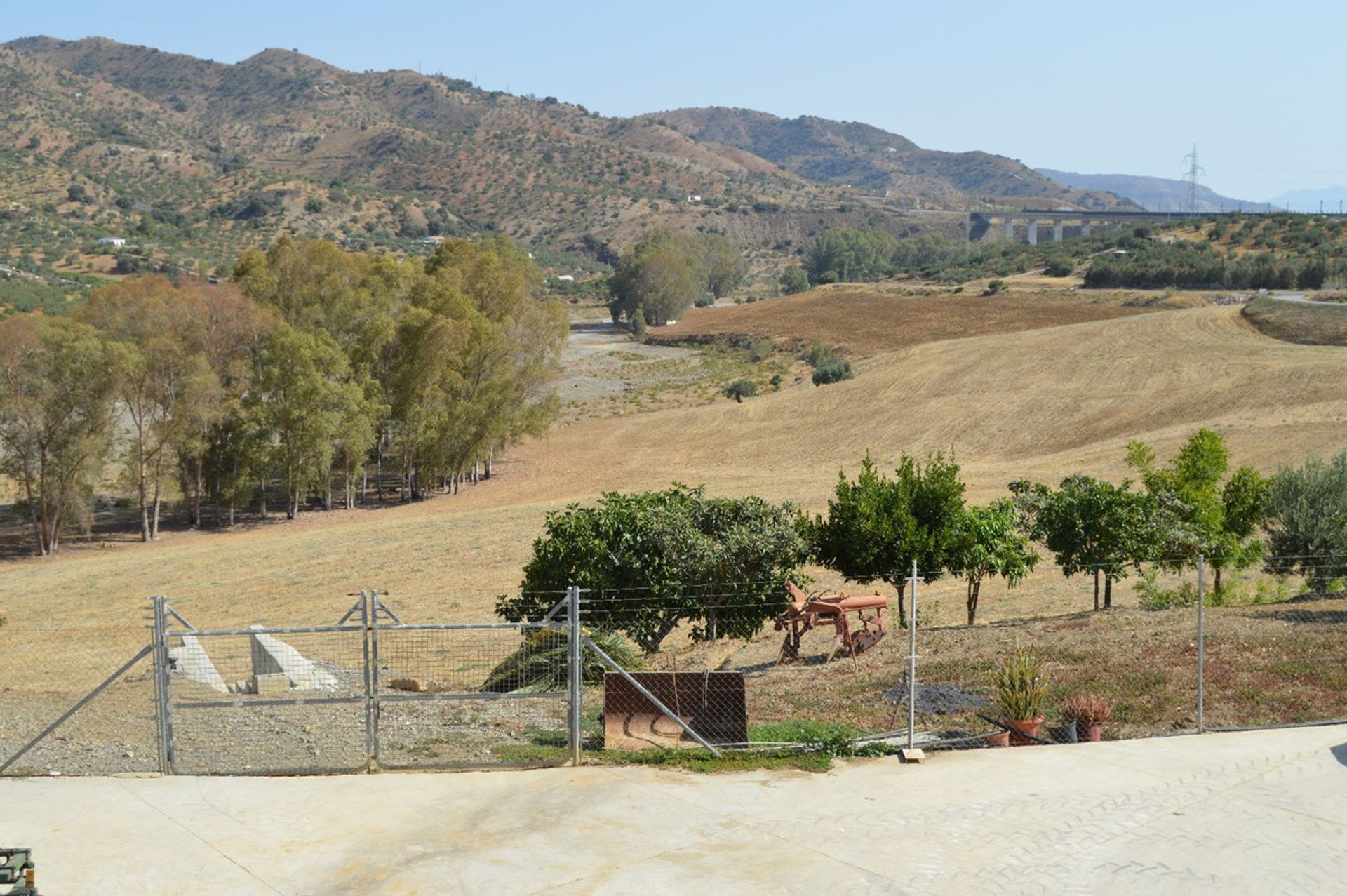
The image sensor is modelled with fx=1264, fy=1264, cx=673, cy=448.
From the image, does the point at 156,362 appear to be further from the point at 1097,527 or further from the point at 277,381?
the point at 1097,527

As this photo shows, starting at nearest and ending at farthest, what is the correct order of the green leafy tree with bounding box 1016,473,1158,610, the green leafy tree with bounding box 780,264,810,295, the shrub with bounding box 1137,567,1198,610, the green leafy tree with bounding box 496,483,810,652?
the green leafy tree with bounding box 496,483,810,652 → the shrub with bounding box 1137,567,1198,610 → the green leafy tree with bounding box 1016,473,1158,610 → the green leafy tree with bounding box 780,264,810,295

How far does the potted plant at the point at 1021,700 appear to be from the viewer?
48.6 ft

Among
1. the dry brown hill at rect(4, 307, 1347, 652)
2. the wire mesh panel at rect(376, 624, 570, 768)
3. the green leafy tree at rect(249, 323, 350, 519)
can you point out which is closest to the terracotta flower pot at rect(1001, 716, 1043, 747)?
the wire mesh panel at rect(376, 624, 570, 768)

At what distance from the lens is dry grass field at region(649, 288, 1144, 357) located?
88938 mm

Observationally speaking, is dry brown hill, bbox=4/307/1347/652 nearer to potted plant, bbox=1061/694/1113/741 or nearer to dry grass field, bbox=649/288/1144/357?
dry grass field, bbox=649/288/1144/357

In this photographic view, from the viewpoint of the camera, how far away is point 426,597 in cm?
3222

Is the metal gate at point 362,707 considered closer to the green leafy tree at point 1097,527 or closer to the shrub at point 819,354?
the green leafy tree at point 1097,527

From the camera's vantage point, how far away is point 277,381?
48.2 metres

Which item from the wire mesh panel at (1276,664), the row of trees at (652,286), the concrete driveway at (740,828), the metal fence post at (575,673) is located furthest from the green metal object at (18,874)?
the row of trees at (652,286)

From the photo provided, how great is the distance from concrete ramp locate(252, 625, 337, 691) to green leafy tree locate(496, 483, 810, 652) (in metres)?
3.38

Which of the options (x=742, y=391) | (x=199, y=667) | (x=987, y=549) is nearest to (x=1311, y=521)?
(x=987, y=549)

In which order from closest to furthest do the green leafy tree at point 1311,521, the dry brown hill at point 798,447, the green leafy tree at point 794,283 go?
1. the green leafy tree at point 1311,521
2. the dry brown hill at point 798,447
3. the green leafy tree at point 794,283

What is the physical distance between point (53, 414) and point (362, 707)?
101 ft

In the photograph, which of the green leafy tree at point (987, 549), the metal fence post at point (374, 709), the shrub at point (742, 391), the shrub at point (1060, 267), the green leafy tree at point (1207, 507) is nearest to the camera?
the metal fence post at point (374, 709)
